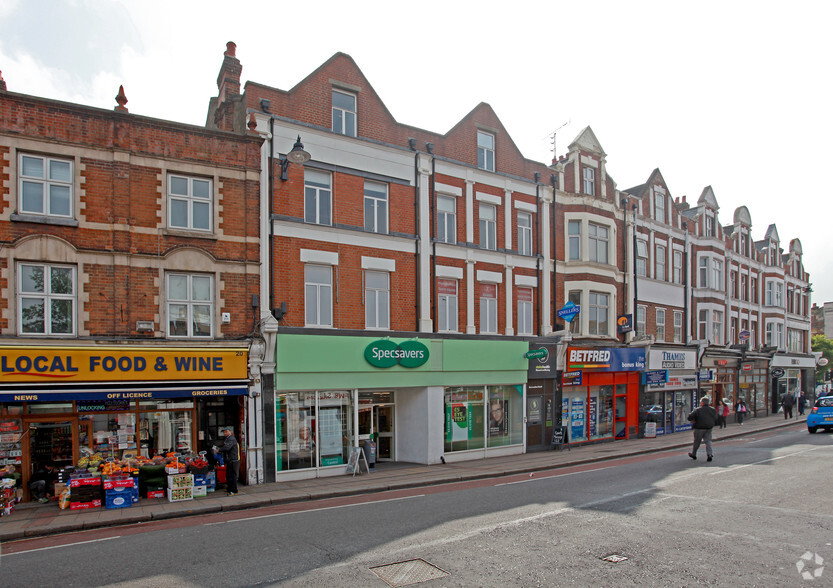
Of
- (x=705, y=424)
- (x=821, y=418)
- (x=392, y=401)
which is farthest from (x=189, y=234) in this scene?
(x=821, y=418)

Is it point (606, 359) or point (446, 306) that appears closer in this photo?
point (446, 306)

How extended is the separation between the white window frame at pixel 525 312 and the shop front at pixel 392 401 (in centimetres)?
107

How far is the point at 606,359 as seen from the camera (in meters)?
26.5

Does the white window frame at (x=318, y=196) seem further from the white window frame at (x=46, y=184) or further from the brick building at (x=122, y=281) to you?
the white window frame at (x=46, y=184)

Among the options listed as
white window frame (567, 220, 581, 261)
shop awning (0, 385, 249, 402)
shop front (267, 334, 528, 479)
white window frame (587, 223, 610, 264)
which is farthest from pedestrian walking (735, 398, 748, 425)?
shop awning (0, 385, 249, 402)

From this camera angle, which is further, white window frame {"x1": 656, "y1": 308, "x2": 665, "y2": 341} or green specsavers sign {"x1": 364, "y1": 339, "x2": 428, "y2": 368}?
white window frame {"x1": 656, "y1": 308, "x2": 665, "y2": 341}

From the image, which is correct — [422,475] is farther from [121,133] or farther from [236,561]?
[121,133]

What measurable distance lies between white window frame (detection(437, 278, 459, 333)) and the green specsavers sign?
1.56m

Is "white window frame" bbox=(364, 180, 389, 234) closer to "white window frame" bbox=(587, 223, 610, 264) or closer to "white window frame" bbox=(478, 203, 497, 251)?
"white window frame" bbox=(478, 203, 497, 251)

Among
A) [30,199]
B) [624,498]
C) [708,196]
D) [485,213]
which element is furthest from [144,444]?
[708,196]

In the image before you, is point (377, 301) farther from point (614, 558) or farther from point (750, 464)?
point (614, 558)

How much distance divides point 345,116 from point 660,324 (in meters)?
20.7

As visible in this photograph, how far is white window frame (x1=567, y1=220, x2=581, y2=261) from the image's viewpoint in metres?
26.5

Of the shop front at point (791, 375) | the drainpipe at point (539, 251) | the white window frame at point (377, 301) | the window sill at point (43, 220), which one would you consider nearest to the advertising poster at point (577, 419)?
the drainpipe at point (539, 251)
